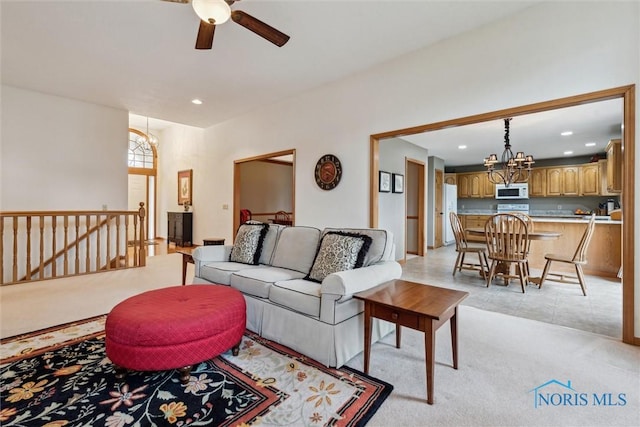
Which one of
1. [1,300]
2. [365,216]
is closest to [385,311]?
[365,216]

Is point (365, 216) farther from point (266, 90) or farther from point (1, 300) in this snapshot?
point (1, 300)

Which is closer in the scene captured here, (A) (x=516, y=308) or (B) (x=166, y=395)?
(B) (x=166, y=395)

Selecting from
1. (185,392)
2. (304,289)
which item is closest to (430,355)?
(304,289)

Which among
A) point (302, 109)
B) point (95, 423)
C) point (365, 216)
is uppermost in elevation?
point (302, 109)

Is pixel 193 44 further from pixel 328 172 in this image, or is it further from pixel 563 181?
pixel 563 181

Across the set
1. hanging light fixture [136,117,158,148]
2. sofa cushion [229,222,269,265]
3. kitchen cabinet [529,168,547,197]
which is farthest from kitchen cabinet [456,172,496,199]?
hanging light fixture [136,117,158,148]

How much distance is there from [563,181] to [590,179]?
1.70 feet

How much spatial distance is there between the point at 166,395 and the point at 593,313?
3848mm

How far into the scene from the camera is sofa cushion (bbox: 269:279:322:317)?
2.01 meters

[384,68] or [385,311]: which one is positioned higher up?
[384,68]

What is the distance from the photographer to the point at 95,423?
141 centimetres

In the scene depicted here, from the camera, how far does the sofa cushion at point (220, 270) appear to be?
8.91 ft

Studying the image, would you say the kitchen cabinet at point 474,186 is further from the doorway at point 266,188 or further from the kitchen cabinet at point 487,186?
the doorway at point 266,188

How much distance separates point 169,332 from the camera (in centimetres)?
165
